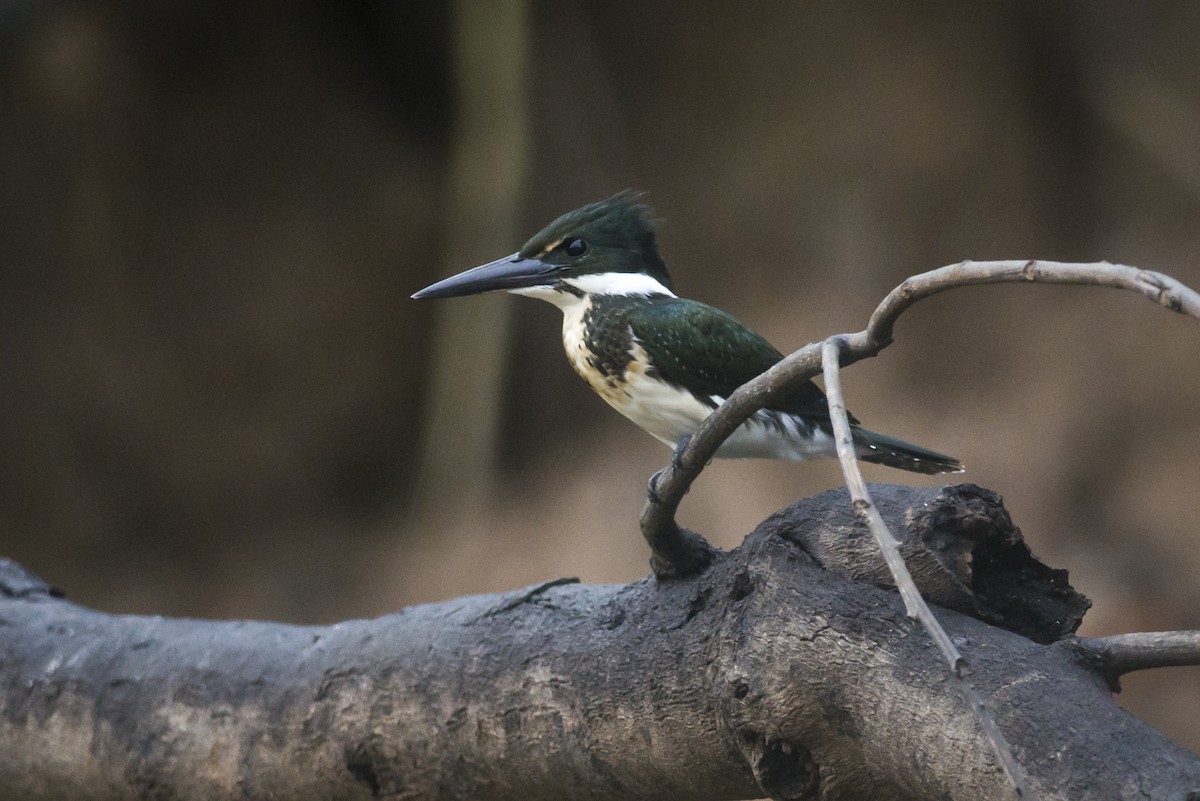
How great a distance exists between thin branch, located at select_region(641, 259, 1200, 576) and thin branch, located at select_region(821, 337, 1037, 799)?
0.04 metres

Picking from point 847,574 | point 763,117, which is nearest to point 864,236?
point 763,117

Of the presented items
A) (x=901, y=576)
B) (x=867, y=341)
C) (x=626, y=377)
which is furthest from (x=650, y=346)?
(x=901, y=576)

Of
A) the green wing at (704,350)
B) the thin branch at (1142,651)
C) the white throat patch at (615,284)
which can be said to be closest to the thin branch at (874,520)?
the thin branch at (1142,651)

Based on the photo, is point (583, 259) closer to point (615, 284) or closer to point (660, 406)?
point (615, 284)

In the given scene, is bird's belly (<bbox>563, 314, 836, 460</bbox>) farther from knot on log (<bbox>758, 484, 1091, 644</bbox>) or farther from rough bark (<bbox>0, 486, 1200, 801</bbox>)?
knot on log (<bbox>758, 484, 1091, 644</bbox>)

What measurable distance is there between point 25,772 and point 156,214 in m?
2.58

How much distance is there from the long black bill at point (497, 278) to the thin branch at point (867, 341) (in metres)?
0.47

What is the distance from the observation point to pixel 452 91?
4281mm

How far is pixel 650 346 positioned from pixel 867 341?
0.80 meters

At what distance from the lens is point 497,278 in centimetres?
196

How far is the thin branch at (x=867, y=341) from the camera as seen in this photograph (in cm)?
88

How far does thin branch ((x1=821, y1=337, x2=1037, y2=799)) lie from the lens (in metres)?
0.87

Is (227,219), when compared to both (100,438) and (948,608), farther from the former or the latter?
(948,608)

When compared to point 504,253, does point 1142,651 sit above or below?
below
